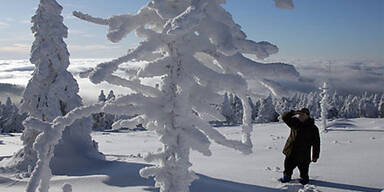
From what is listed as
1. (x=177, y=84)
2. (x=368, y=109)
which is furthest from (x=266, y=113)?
(x=177, y=84)

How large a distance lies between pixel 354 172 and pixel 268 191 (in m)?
2.64

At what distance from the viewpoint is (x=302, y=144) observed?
241 inches

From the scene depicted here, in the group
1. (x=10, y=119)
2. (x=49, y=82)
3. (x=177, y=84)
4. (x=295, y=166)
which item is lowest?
(x=10, y=119)

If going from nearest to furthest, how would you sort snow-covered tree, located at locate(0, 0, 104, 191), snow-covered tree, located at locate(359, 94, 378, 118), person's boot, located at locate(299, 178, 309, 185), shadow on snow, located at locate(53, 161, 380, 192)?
shadow on snow, located at locate(53, 161, 380, 192), person's boot, located at locate(299, 178, 309, 185), snow-covered tree, located at locate(0, 0, 104, 191), snow-covered tree, located at locate(359, 94, 378, 118)

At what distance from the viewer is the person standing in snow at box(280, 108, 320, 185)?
6.05 meters

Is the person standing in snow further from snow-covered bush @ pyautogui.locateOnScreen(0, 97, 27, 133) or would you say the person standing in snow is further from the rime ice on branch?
snow-covered bush @ pyautogui.locateOnScreen(0, 97, 27, 133)

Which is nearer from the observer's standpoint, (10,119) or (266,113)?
(10,119)

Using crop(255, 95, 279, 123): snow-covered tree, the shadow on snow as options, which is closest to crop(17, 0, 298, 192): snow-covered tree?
the shadow on snow

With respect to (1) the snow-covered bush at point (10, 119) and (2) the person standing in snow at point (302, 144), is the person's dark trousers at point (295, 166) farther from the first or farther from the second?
→ (1) the snow-covered bush at point (10, 119)

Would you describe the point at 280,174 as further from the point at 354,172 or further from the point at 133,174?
the point at 133,174

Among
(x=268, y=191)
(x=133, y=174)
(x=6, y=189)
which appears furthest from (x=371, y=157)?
(x=6, y=189)

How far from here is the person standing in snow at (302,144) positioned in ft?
19.9

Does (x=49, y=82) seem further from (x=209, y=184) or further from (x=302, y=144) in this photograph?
(x=302, y=144)

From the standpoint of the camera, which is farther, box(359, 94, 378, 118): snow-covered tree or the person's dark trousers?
box(359, 94, 378, 118): snow-covered tree
